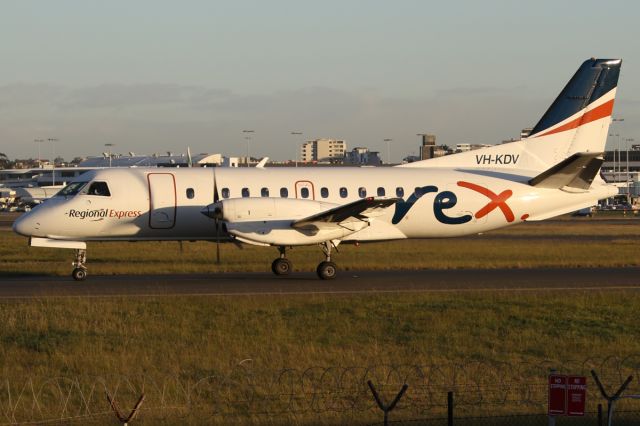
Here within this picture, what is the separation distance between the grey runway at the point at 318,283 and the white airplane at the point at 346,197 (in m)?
1.16

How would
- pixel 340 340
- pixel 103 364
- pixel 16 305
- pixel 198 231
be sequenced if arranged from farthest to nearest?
pixel 198 231 < pixel 16 305 < pixel 340 340 < pixel 103 364

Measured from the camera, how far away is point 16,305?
22234 millimetres

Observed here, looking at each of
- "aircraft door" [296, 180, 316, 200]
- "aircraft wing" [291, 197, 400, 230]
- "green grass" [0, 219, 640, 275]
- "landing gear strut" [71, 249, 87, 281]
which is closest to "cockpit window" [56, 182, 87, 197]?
"landing gear strut" [71, 249, 87, 281]

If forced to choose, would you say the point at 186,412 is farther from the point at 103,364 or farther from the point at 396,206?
the point at 396,206

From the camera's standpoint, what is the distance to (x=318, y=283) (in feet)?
89.8

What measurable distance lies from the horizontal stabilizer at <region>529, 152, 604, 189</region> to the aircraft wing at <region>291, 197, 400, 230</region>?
19.5ft

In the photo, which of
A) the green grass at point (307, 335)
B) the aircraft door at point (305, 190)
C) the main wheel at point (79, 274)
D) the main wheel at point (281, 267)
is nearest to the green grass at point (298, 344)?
the green grass at point (307, 335)

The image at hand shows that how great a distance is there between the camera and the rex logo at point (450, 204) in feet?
97.6

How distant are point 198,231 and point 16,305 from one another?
7965mm

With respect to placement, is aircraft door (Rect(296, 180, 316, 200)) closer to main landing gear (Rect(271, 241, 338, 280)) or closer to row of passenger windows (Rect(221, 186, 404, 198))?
row of passenger windows (Rect(221, 186, 404, 198))

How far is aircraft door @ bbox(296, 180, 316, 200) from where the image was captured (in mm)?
29547

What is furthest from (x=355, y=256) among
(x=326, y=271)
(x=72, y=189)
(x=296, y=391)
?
(x=296, y=391)

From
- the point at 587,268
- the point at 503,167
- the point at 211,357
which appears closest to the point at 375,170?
the point at 503,167

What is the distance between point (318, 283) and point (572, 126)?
1096 centimetres
